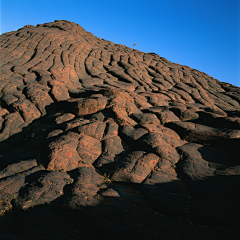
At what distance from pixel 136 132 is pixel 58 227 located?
5705 millimetres

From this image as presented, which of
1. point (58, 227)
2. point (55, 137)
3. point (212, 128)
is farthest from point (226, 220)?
point (55, 137)

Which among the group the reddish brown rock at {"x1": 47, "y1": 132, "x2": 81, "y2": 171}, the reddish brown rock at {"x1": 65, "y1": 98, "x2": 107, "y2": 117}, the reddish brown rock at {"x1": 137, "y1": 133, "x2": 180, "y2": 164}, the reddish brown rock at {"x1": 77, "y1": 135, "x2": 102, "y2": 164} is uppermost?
the reddish brown rock at {"x1": 65, "y1": 98, "x2": 107, "y2": 117}

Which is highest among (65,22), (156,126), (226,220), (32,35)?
(65,22)

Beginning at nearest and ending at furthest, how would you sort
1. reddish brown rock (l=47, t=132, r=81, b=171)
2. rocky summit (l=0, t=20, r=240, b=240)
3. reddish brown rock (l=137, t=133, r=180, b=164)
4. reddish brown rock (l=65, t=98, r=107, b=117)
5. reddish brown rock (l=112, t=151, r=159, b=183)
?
1. rocky summit (l=0, t=20, r=240, b=240)
2. reddish brown rock (l=112, t=151, r=159, b=183)
3. reddish brown rock (l=47, t=132, r=81, b=171)
4. reddish brown rock (l=137, t=133, r=180, b=164)
5. reddish brown rock (l=65, t=98, r=107, b=117)

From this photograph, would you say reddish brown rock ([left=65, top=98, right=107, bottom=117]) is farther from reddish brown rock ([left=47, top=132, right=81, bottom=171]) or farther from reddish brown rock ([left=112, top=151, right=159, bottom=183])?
reddish brown rock ([left=112, top=151, right=159, bottom=183])

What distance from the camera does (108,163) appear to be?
841 cm

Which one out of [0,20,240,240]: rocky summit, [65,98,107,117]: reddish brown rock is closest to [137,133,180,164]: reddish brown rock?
[0,20,240,240]: rocky summit

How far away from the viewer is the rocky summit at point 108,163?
555 centimetres

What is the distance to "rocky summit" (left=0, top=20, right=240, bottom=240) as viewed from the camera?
219 inches

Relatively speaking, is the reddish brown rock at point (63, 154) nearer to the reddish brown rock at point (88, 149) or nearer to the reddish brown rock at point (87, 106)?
the reddish brown rock at point (88, 149)

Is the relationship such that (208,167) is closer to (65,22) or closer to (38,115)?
(38,115)

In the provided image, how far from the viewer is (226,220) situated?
223 inches

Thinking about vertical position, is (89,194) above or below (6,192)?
above

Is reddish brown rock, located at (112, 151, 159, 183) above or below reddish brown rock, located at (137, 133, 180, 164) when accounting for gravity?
below
